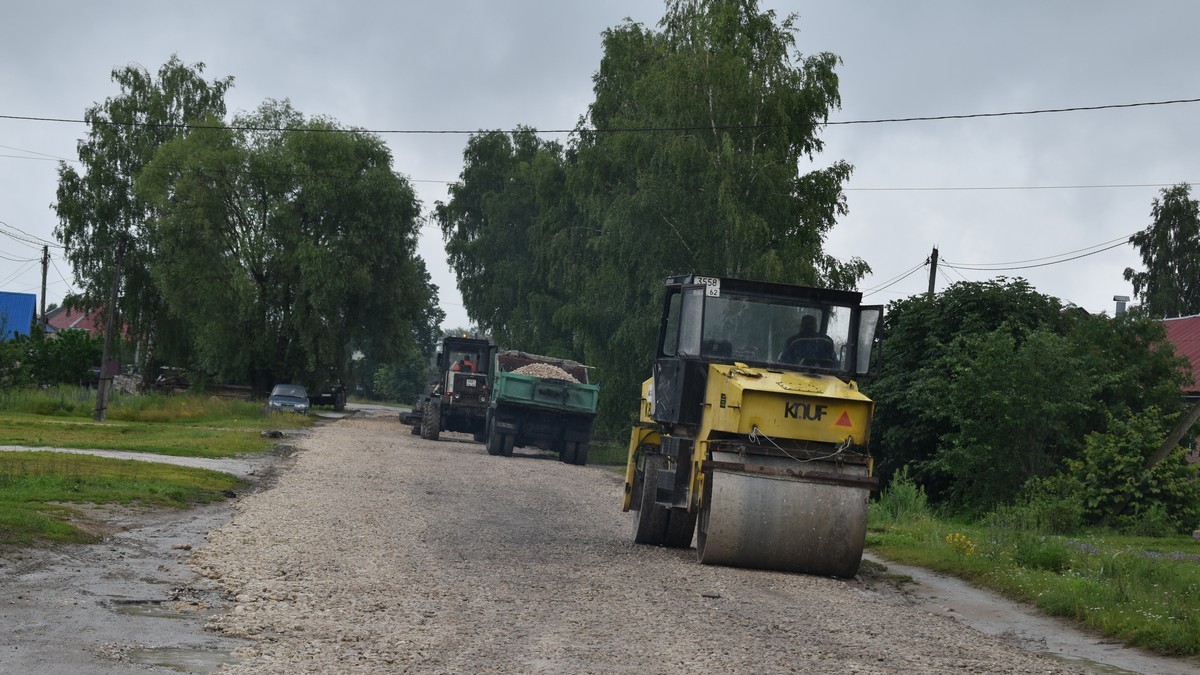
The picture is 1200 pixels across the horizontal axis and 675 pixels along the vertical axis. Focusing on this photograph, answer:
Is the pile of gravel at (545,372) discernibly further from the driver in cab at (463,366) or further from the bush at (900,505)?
the bush at (900,505)

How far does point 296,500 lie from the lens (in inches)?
706

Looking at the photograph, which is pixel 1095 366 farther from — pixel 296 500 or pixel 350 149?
pixel 350 149

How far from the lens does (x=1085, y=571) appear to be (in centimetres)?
1331

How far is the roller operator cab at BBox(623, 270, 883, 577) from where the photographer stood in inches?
496

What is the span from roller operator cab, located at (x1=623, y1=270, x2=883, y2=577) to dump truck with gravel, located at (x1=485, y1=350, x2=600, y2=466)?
18921 mm

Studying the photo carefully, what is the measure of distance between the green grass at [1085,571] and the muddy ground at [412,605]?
259 millimetres

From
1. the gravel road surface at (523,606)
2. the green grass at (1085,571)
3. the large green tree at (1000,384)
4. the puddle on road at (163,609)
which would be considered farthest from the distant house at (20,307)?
the puddle on road at (163,609)

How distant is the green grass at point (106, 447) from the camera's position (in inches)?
549

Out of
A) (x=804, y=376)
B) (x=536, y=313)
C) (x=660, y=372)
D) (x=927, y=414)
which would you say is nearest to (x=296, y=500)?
(x=660, y=372)

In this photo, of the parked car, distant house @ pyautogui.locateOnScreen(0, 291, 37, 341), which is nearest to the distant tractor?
→ the parked car

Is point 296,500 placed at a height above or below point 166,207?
below

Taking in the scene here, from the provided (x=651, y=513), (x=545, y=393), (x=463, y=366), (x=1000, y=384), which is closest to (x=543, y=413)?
(x=545, y=393)

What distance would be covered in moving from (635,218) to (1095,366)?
15.8m

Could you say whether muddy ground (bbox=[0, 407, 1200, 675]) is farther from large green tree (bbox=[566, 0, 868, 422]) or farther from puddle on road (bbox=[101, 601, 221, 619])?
large green tree (bbox=[566, 0, 868, 422])
